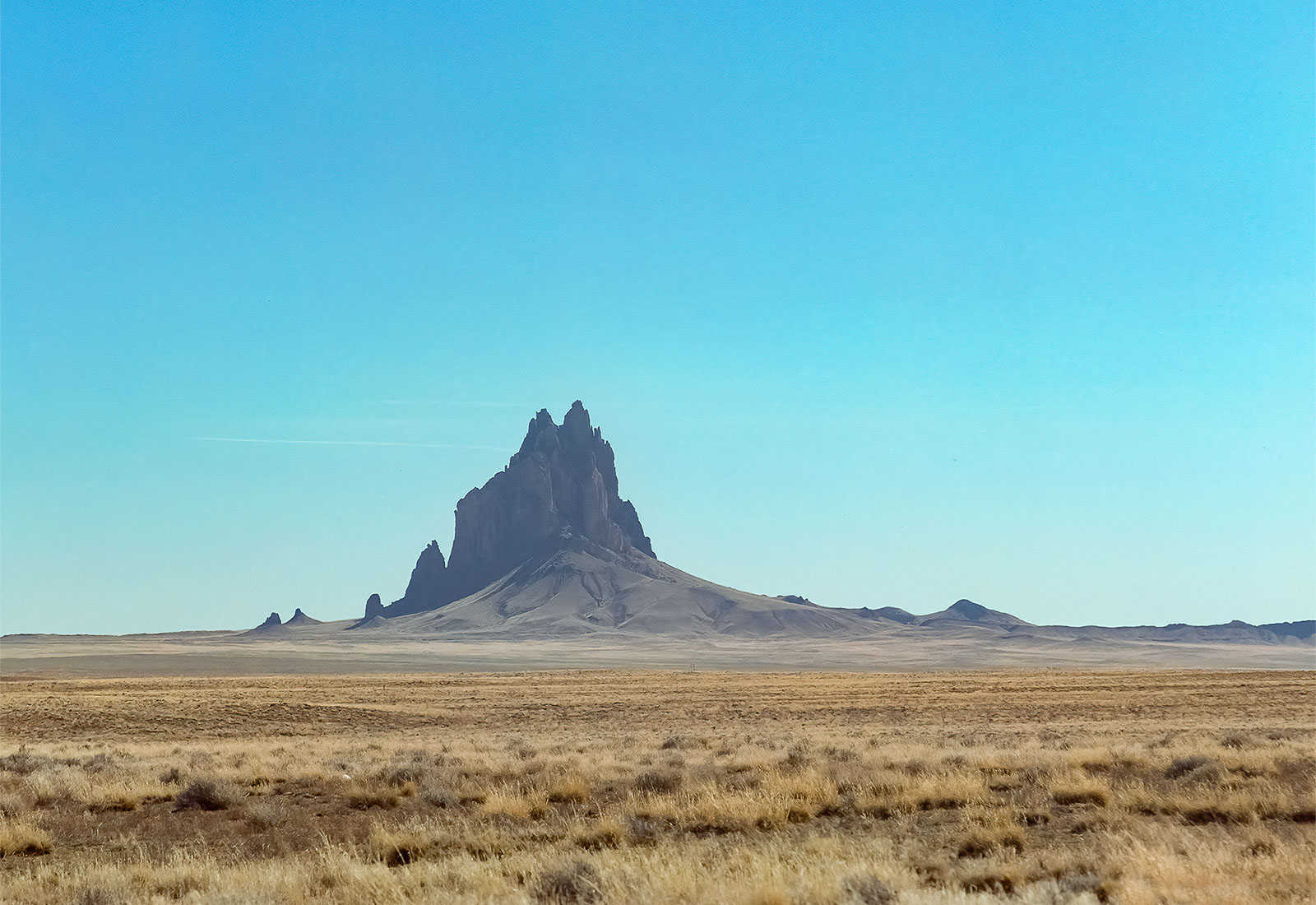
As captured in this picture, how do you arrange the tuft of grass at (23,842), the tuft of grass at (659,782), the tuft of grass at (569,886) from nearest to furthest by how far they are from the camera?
the tuft of grass at (569,886) < the tuft of grass at (23,842) < the tuft of grass at (659,782)

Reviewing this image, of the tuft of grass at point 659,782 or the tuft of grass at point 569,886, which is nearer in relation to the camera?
the tuft of grass at point 569,886

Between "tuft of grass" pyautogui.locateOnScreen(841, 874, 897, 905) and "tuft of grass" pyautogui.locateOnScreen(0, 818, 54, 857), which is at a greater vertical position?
"tuft of grass" pyautogui.locateOnScreen(841, 874, 897, 905)

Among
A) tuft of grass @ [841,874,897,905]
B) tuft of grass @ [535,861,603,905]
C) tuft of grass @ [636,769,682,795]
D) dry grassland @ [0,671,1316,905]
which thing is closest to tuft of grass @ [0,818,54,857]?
dry grassland @ [0,671,1316,905]

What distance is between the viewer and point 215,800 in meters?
15.3

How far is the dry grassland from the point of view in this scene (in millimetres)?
8648

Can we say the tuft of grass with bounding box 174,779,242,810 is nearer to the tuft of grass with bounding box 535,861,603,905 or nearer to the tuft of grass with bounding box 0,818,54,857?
the tuft of grass with bounding box 0,818,54,857

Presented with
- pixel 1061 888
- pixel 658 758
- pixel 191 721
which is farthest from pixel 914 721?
pixel 1061 888

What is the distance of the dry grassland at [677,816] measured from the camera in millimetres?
8648

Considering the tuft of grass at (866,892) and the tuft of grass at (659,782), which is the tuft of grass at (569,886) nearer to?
the tuft of grass at (866,892)

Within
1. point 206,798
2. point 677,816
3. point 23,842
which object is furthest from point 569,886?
point 206,798

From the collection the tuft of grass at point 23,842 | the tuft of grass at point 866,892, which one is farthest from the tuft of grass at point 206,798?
the tuft of grass at point 866,892

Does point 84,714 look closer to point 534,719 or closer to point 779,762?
point 534,719

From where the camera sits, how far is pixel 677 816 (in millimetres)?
12641

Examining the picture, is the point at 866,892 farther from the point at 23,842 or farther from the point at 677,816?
the point at 23,842
